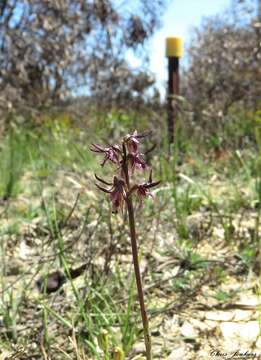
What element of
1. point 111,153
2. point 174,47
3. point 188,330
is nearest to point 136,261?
point 111,153

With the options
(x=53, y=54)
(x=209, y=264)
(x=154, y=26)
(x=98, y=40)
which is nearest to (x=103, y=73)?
(x=98, y=40)

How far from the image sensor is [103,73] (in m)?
9.09

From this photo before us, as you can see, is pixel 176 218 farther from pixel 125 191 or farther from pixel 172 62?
pixel 172 62

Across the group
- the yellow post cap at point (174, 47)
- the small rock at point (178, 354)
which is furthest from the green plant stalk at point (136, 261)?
the yellow post cap at point (174, 47)

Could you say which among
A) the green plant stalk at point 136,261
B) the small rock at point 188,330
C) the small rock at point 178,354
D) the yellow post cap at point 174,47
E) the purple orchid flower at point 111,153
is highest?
the yellow post cap at point 174,47

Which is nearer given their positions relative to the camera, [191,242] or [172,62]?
[191,242]

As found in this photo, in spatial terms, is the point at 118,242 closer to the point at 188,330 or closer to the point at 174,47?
the point at 188,330

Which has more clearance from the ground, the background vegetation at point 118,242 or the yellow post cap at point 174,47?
the yellow post cap at point 174,47

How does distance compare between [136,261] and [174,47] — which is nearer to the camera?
[136,261]

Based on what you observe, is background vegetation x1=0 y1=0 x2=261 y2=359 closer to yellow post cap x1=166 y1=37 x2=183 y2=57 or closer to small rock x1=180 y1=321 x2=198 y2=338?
small rock x1=180 y1=321 x2=198 y2=338

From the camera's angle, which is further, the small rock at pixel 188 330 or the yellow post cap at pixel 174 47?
the yellow post cap at pixel 174 47

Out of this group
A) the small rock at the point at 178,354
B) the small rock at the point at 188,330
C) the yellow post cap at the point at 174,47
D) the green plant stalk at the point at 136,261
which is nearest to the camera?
the green plant stalk at the point at 136,261

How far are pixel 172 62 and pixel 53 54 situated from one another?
11.4ft

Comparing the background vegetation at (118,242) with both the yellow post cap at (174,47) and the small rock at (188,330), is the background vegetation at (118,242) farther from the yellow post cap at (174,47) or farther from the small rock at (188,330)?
the yellow post cap at (174,47)
